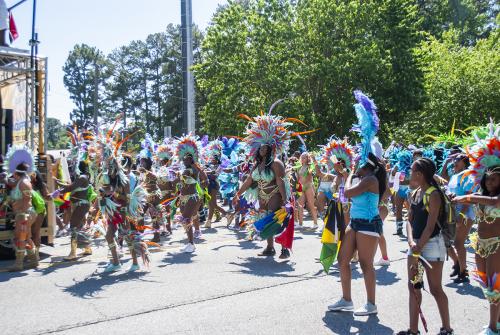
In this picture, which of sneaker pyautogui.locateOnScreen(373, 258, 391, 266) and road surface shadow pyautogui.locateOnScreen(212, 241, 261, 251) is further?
road surface shadow pyautogui.locateOnScreen(212, 241, 261, 251)

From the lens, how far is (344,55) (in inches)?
912

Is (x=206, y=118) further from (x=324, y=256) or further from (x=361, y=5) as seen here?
Result: (x=324, y=256)

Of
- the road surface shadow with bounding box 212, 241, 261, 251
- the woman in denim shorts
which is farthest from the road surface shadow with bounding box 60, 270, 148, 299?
the woman in denim shorts

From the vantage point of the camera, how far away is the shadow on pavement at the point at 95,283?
20.0 ft

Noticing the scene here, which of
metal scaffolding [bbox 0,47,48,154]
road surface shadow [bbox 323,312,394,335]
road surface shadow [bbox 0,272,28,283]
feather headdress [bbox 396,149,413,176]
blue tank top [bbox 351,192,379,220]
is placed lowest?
road surface shadow [bbox 323,312,394,335]

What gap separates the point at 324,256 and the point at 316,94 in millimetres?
19789

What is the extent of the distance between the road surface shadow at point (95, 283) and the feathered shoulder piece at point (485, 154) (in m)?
4.53

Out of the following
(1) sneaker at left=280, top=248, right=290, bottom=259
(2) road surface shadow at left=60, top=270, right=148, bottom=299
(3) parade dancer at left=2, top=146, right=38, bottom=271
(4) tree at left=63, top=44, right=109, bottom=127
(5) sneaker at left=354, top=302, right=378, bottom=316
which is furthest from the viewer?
(4) tree at left=63, top=44, right=109, bottom=127

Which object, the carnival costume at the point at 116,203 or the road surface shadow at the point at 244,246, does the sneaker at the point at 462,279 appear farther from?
the carnival costume at the point at 116,203

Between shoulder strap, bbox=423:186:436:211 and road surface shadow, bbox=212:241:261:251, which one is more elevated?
shoulder strap, bbox=423:186:436:211

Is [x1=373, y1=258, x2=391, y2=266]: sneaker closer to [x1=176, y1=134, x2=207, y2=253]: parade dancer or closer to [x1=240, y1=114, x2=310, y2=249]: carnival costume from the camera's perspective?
[x1=240, y1=114, x2=310, y2=249]: carnival costume

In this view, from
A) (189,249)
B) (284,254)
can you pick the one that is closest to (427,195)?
(284,254)

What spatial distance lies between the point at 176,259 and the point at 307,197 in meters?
4.72

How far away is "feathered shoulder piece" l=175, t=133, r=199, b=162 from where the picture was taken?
9469mm
